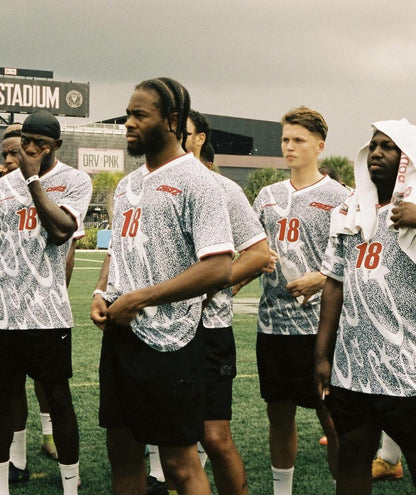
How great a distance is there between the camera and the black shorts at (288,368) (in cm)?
441

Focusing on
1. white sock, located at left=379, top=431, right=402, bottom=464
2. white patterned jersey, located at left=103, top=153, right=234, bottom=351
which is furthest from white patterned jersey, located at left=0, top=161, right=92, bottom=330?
white sock, located at left=379, top=431, right=402, bottom=464

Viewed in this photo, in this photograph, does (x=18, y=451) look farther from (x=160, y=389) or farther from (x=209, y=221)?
(x=209, y=221)

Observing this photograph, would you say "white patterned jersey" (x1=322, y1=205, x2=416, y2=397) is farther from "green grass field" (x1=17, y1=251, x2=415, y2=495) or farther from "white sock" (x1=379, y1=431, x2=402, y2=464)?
"white sock" (x1=379, y1=431, x2=402, y2=464)

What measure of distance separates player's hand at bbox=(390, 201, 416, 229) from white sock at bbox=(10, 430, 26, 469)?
2.96 metres

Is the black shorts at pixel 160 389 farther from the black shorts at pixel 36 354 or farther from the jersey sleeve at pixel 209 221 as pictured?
the black shorts at pixel 36 354

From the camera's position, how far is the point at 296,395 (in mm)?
4457

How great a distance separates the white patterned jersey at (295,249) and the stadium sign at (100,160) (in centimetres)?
7202

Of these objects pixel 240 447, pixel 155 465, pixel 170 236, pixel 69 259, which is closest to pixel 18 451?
pixel 155 465

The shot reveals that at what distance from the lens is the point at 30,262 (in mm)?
4254

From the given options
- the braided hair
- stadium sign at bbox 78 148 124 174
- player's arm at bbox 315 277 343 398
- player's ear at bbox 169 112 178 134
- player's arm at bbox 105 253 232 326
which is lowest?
stadium sign at bbox 78 148 124 174

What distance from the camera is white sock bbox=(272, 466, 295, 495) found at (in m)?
4.53

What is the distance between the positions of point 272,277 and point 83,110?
237ft

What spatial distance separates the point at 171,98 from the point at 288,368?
71.6 inches

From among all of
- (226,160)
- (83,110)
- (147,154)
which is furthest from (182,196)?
(226,160)
